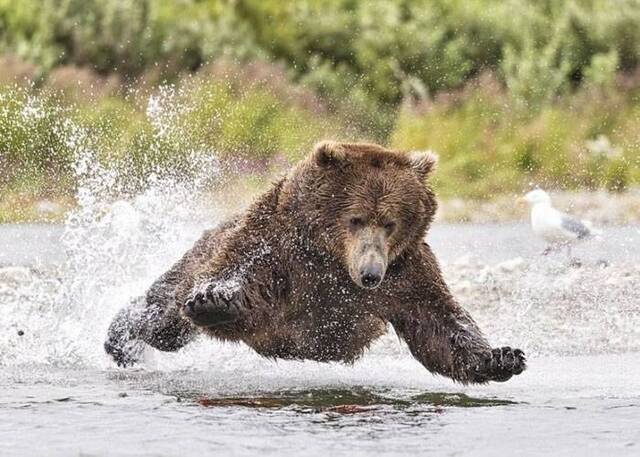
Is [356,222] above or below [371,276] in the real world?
above

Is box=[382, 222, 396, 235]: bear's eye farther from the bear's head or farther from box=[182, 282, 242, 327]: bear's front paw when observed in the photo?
box=[182, 282, 242, 327]: bear's front paw

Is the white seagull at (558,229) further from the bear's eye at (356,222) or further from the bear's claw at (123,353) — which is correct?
the bear's eye at (356,222)

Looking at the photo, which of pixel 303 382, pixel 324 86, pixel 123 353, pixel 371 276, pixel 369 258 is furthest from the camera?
pixel 324 86

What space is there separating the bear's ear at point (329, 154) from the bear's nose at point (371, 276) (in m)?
0.66

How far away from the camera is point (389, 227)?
22.0 ft

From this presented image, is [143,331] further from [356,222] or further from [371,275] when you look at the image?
[371,275]

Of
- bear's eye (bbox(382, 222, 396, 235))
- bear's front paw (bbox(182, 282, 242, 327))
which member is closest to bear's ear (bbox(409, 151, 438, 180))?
bear's eye (bbox(382, 222, 396, 235))

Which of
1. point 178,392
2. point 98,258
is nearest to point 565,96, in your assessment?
point 98,258

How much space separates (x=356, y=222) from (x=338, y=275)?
1.21ft

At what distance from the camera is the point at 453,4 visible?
25.9 m

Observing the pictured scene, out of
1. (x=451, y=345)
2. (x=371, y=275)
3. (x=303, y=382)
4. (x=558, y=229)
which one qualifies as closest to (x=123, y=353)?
(x=303, y=382)

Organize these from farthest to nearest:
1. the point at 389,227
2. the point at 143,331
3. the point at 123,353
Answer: the point at 123,353, the point at 143,331, the point at 389,227

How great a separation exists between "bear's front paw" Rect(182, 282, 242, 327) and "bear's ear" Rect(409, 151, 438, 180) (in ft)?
3.37

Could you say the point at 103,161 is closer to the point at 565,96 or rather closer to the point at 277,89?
the point at 277,89
